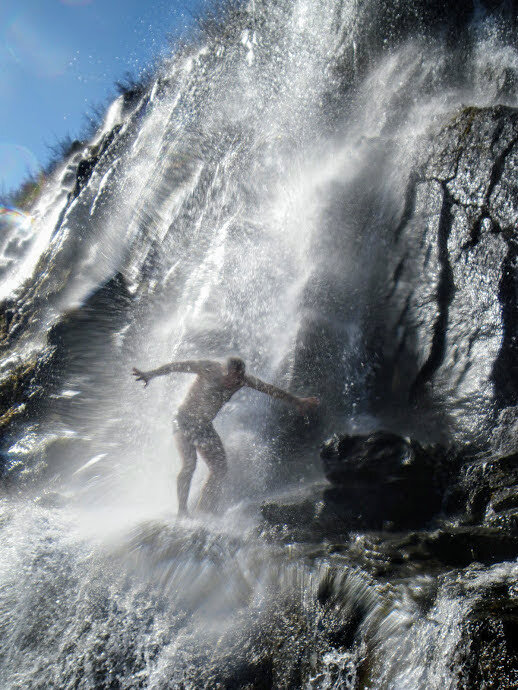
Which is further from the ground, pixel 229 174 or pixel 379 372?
pixel 229 174

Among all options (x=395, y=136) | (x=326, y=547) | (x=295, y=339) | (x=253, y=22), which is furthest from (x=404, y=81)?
(x=326, y=547)

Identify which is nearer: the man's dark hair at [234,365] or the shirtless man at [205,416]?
the man's dark hair at [234,365]

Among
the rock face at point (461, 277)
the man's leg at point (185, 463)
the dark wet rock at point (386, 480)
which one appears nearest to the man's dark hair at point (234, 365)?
the man's leg at point (185, 463)

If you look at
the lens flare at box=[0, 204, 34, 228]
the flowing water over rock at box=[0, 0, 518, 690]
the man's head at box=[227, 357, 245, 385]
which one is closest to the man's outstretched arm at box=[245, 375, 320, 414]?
the man's head at box=[227, 357, 245, 385]

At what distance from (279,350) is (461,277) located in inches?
105

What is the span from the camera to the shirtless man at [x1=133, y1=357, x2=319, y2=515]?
5.05 m

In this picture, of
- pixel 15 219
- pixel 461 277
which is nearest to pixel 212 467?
pixel 461 277

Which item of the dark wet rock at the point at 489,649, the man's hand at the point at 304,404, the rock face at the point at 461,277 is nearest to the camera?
the dark wet rock at the point at 489,649

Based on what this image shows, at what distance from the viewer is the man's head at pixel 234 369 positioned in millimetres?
4930

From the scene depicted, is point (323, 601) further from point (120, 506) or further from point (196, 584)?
point (120, 506)

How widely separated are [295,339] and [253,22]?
810 cm

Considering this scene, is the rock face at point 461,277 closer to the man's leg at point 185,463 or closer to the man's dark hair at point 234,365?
the man's dark hair at point 234,365

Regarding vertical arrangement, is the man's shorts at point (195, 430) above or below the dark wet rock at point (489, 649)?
above

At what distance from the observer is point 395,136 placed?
6605 millimetres
